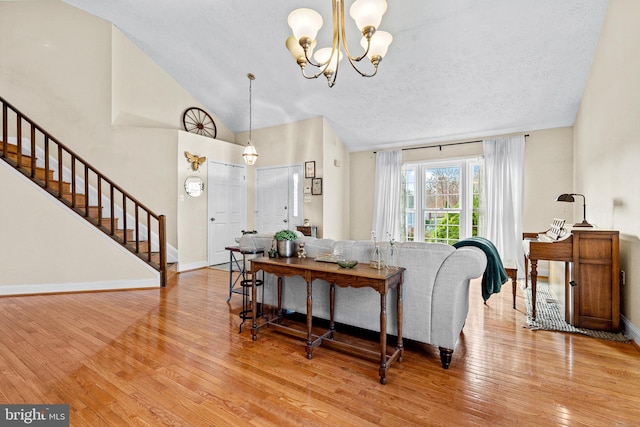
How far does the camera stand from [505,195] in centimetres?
487

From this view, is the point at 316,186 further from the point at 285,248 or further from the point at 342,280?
the point at 342,280

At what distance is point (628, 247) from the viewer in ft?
8.66

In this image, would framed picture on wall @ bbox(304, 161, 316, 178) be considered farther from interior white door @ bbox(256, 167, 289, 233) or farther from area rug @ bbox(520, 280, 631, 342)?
area rug @ bbox(520, 280, 631, 342)

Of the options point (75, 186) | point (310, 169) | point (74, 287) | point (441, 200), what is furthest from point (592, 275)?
point (75, 186)

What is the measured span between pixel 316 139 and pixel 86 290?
4.39 meters

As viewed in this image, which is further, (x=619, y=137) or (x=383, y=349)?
(x=619, y=137)

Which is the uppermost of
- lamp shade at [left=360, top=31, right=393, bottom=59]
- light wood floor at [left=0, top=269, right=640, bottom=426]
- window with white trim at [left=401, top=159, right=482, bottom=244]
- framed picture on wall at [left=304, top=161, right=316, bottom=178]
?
lamp shade at [left=360, top=31, right=393, bottom=59]

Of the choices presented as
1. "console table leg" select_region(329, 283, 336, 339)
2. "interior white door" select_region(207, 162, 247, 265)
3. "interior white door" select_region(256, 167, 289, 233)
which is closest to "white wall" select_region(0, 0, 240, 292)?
"interior white door" select_region(207, 162, 247, 265)

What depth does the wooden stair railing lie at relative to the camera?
12.9ft

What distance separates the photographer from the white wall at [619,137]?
244cm

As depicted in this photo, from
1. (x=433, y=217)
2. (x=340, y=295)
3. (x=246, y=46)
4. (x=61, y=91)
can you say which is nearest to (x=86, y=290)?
(x=61, y=91)

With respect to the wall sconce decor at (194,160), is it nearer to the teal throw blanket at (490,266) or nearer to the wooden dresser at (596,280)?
the teal throw blanket at (490,266)

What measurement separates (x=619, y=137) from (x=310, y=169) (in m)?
4.25

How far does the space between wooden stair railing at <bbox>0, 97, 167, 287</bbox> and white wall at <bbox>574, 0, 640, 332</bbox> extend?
540 cm
